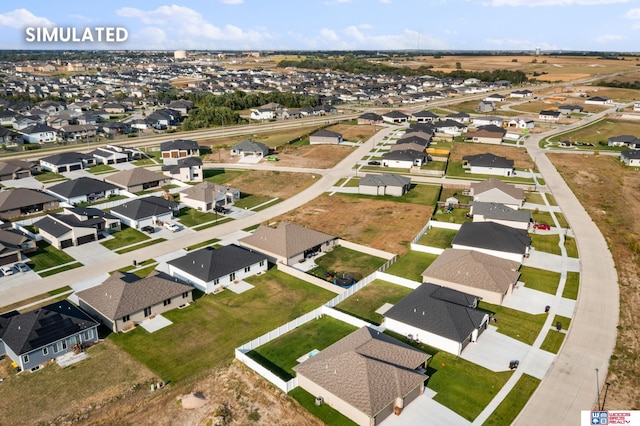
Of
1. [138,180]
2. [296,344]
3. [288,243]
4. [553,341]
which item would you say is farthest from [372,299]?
[138,180]

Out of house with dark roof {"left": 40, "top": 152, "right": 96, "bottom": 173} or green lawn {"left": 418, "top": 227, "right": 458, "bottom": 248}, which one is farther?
house with dark roof {"left": 40, "top": 152, "right": 96, "bottom": 173}

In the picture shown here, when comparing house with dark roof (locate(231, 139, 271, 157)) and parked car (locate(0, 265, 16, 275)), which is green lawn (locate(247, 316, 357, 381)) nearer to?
parked car (locate(0, 265, 16, 275))

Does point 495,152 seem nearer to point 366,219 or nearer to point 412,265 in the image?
point 366,219

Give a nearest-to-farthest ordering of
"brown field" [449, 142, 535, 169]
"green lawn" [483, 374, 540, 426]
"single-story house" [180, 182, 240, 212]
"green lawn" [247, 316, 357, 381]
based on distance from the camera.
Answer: "green lawn" [483, 374, 540, 426] < "green lawn" [247, 316, 357, 381] < "single-story house" [180, 182, 240, 212] < "brown field" [449, 142, 535, 169]

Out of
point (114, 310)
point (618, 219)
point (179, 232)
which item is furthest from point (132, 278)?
point (618, 219)

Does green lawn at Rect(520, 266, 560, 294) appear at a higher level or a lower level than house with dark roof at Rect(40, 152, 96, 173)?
lower

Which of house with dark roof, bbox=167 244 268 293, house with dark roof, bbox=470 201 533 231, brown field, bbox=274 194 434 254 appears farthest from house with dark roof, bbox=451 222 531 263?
house with dark roof, bbox=167 244 268 293
